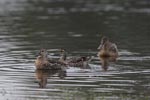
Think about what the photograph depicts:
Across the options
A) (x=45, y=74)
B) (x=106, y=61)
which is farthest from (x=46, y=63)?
(x=106, y=61)

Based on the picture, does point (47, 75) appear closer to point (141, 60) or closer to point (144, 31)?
point (141, 60)

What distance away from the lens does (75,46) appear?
28000 mm

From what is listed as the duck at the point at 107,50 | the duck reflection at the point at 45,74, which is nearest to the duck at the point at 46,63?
the duck reflection at the point at 45,74

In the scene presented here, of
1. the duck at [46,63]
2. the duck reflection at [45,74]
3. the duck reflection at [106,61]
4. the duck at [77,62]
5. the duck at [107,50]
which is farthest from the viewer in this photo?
the duck at [107,50]

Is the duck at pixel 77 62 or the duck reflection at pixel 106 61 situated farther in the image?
the duck at pixel 77 62

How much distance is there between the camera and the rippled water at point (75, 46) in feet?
60.9

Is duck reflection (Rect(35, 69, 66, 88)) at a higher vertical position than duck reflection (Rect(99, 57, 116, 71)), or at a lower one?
lower

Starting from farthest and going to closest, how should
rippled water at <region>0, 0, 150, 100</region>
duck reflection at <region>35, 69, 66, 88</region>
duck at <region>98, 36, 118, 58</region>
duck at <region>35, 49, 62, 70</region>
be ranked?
duck at <region>98, 36, 118, 58</region>, duck at <region>35, 49, 62, 70</region>, duck reflection at <region>35, 69, 66, 88</region>, rippled water at <region>0, 0, 150, 100</region>

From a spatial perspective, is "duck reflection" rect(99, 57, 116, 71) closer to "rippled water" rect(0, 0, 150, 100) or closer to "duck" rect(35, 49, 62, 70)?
"rippled water" rect(0, 0, 150, 100)

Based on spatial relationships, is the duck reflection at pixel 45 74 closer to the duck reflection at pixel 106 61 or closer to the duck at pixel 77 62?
the duck at pixel 77 62

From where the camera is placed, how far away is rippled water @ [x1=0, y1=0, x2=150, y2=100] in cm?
1856

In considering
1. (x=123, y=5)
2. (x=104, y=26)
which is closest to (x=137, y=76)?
(x=104, y=26)

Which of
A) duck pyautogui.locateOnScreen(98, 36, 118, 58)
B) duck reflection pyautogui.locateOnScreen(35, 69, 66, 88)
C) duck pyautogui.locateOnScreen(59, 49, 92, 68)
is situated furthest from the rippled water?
duck pyautogui.locateOnScreen(98, 36, 118, 58)

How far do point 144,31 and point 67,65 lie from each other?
10934 millimetres
